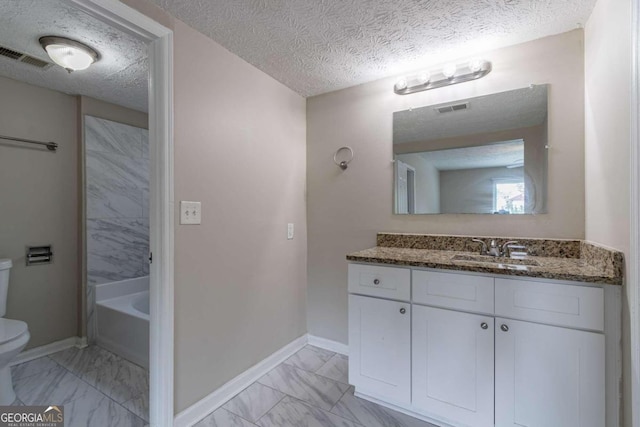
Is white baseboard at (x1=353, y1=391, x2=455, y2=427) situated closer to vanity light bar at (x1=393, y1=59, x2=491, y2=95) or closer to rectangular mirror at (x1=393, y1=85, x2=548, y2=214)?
rectangular mirror at (x1=393, y1=85, x2=548, y2=214)

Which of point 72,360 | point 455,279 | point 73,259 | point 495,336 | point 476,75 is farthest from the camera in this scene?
point 73,259

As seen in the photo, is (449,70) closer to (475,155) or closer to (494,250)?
(475,155)

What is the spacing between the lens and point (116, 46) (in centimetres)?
176

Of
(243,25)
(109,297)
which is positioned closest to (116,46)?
(243,25)

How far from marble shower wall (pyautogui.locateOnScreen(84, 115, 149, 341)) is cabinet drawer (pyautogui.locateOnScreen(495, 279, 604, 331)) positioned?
3.08 meters

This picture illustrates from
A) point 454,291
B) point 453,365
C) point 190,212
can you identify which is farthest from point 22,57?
point 453,365

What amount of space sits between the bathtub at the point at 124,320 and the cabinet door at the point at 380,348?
157 cm

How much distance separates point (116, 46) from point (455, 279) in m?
2.41

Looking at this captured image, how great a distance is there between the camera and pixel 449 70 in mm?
1841

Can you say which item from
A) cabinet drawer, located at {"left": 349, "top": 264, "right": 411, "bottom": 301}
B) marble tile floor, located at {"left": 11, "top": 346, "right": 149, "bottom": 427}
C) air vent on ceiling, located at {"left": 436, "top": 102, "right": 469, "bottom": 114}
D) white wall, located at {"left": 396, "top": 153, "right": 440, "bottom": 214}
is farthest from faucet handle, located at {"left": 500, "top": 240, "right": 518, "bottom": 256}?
marble tile floor, located at {"left": 11, "top": 346, "right": 149, "bottom": 427}

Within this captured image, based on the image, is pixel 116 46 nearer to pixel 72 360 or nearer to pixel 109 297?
pixel 109 297

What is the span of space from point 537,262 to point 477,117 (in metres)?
0.97

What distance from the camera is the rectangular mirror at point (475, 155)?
1.72m

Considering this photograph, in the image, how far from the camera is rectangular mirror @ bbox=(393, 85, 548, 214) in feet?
5.63
